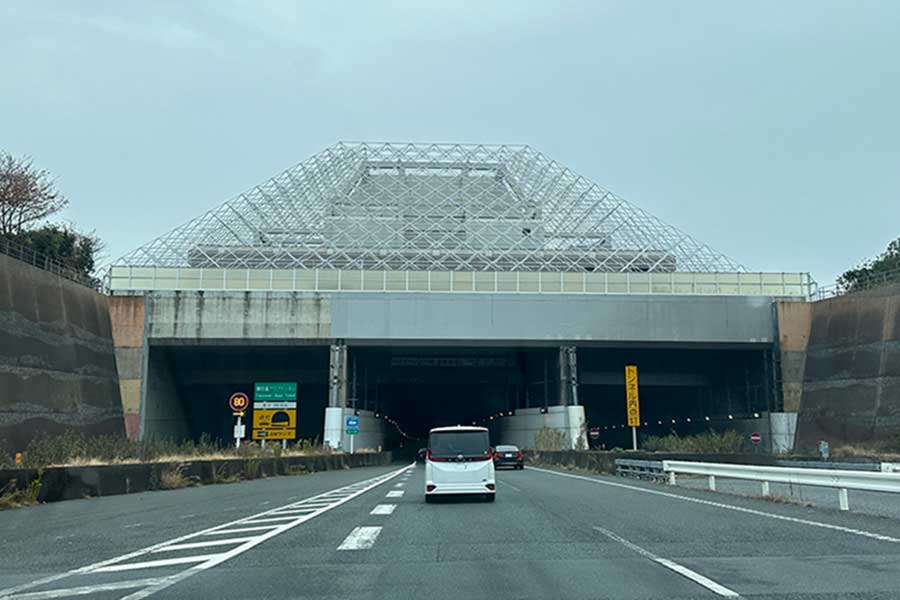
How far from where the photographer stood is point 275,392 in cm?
4941

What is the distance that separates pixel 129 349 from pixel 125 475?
106 ft

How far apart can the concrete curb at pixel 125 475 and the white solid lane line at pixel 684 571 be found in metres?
14.2

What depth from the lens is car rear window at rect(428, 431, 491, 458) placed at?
67.4ft

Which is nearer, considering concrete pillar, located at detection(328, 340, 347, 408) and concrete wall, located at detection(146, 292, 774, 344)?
concrete wall, located at detection(146, 292, 774, 344)

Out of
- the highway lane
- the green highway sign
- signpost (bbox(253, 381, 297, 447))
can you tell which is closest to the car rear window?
the highway lane

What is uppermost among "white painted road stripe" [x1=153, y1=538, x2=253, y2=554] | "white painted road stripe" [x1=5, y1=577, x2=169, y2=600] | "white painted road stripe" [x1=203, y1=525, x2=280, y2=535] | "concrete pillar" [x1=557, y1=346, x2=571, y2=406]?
"concrete pillar" [x1=557, y1=346, x2=571, y2=406]

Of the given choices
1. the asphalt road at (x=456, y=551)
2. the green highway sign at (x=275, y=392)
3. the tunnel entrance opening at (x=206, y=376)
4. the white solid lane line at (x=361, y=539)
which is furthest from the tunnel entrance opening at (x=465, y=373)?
the white solid lane line at (x=361, y=539)

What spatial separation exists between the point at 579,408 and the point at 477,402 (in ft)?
131

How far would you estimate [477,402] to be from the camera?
3871 inches

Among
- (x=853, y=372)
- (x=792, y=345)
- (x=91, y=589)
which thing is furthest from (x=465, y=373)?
(x=91, y=589)

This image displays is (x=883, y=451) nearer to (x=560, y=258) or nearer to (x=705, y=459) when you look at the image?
(x=705, y=459)

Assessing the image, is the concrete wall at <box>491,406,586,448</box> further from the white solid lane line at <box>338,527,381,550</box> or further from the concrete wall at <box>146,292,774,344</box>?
the white solid lane line at <box>338,527,381,550</box>

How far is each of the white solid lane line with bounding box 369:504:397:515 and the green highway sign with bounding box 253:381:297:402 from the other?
3111 centimetres

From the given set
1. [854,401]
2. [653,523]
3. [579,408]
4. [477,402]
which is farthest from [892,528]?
[477,402]
